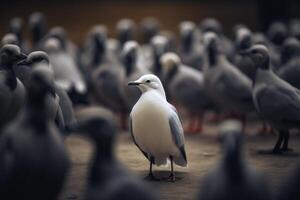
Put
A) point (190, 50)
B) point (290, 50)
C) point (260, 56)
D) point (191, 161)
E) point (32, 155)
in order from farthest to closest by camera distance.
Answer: point (190, 50)
point (290, 50)
point (260, 56)
point (191, 161)
point (32, 155)

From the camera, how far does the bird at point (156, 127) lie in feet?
25.2

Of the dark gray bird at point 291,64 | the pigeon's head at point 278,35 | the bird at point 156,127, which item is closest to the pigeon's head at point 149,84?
the bird at point 156,127

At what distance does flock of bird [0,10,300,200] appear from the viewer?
17.9ft

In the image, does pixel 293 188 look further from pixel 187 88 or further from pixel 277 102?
pixel 187 88

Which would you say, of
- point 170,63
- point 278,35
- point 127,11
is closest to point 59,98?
point 170,63

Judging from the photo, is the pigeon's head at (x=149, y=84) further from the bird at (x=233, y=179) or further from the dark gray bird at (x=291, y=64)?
the dark gray bird at (x=291, y=64)

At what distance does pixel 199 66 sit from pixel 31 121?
859 cm

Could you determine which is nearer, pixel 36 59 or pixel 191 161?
pixel 36 59

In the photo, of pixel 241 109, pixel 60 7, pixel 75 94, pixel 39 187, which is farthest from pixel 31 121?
pixel 60 7

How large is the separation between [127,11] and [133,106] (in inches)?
442

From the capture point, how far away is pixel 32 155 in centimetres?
572

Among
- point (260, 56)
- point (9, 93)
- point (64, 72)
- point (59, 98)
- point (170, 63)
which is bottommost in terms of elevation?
point (64, 72)

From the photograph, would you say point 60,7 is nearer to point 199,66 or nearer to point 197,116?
point 199,66

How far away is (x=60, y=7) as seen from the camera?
71.0ft
